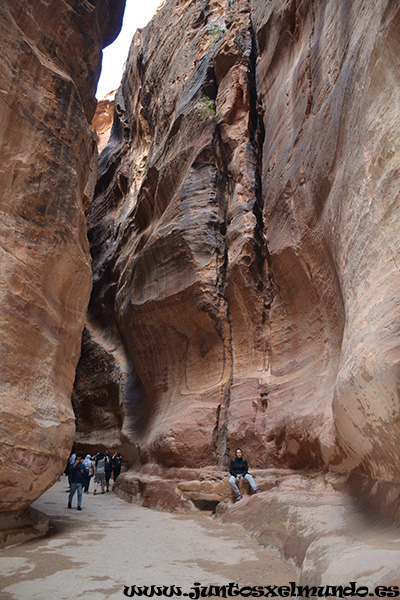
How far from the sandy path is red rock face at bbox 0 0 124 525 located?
3.93 feet

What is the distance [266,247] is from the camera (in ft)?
39.8

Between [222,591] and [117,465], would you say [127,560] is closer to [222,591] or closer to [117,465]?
[222,591]

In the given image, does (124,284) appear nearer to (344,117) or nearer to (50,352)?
(50,352)

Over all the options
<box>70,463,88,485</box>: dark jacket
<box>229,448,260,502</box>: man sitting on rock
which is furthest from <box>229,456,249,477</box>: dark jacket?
<box>70,463,88,485</box>: dark jacket

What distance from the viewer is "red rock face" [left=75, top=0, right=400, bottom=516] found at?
5.65m

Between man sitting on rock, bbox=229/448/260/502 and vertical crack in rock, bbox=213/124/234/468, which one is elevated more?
vertical crack in rock, bbox=213/124/234/468

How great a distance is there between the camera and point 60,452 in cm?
769

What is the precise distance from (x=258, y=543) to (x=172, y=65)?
719 inches

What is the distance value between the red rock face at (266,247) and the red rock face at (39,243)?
13.7 feet

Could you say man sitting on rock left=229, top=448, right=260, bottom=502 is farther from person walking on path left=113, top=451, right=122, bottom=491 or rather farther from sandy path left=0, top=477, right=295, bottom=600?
person walking on path left=113, top=451, right=122, bottom=491

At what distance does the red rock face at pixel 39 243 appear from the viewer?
23.1 feet

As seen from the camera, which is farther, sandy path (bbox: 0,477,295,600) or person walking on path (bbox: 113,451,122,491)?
person walking on path (bbox: 113,451,122,491)

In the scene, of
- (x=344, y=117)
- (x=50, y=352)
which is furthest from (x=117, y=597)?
(x=344, y=117)

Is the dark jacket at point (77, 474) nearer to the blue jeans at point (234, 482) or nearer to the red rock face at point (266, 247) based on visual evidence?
the red rock face at point (266, 247)
